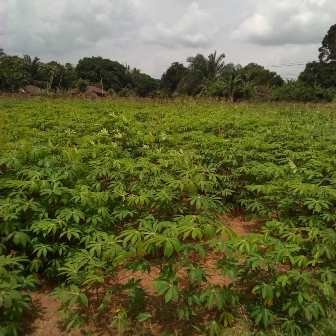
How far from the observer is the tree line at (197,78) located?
2542 cm

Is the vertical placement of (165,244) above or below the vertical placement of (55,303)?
above

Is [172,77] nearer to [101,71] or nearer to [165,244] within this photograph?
[101,71]

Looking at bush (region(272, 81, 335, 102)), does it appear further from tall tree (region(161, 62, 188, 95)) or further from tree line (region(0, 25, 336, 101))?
tall tree (region(161, 62, 188, 95))

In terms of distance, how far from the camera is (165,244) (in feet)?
9.18

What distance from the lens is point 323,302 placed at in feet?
9.75

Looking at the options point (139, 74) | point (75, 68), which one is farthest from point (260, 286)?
point (139, 74)

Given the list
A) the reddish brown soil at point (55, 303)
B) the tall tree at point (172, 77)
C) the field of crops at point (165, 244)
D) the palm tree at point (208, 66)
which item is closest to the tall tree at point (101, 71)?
the tall tree at point (172, 77)

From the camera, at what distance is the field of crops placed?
286cm

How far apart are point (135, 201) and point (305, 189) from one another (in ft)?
4.86

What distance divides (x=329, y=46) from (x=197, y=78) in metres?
12.4

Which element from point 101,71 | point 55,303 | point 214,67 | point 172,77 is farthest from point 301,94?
point 55,303

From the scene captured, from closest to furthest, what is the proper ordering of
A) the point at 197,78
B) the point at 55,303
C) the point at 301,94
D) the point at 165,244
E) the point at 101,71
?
the point at 165,244 → the point at 55,303 → the point at 301,94 → the point at 197,78 → the point at 101,71

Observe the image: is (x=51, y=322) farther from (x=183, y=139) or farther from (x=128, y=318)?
(x=183, y=139)

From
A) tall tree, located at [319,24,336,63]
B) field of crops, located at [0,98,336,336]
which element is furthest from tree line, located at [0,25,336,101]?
field of crops, located at [0,98,336,336]
